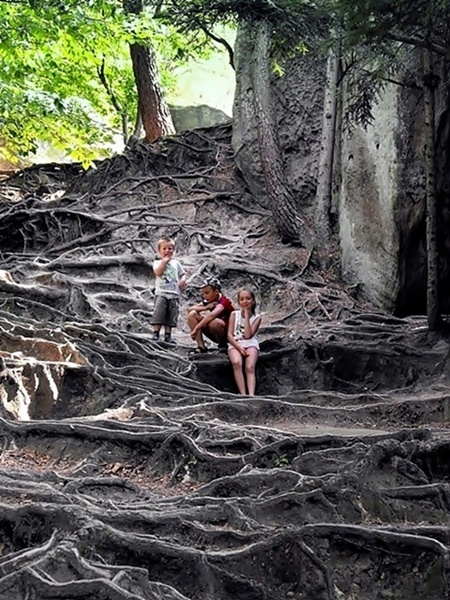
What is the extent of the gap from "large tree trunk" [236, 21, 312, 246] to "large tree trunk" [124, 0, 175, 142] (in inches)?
149

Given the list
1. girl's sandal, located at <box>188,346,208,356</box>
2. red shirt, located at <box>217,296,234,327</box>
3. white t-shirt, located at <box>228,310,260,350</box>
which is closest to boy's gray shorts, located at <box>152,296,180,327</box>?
girl's sandal, located at <box>188,346,208,356</box>

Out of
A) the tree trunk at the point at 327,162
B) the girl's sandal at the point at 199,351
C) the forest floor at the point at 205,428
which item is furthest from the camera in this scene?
the tree trunk at the point at 327,162

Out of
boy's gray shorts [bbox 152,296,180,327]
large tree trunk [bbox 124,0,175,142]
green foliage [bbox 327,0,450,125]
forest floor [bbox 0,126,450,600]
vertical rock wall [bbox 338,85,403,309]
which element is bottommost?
forest floor [bbox 0,126,450,600]

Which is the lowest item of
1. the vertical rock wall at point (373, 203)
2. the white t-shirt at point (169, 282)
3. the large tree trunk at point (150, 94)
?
the white t-shirt at point (169, 282)

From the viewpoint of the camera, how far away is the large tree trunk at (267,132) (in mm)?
13570

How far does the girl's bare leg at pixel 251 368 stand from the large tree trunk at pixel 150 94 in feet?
35.2

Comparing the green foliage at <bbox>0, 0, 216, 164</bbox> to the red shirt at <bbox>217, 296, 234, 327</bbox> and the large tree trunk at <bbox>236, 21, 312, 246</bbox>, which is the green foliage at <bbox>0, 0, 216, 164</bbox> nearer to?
the large tree trunk at <bbox>236, 21, 312, 246</bbox>

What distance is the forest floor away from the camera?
3.63 m

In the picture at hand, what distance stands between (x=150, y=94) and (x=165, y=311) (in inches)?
395

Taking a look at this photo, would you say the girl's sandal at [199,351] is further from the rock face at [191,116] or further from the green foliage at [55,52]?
the rock face at [191,116]

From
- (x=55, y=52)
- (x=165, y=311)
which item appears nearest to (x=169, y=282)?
(x=165, y=311)

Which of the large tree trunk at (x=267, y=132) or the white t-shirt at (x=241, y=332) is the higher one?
the large tree trunk at (x=267, y=132)

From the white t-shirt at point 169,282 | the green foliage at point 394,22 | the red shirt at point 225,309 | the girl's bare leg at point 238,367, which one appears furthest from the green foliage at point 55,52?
the girl's bare leg at point 238,367

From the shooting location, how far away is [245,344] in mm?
8656
